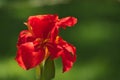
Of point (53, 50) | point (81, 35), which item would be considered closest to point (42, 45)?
point (53, 50)

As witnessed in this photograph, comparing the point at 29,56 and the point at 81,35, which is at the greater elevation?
the point at 29,56

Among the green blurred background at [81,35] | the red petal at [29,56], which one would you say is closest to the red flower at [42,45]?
the red petal at [29,56]

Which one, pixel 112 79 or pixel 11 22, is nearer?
pixel 112 79

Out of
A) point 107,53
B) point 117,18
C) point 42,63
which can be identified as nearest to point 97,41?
point 107,53

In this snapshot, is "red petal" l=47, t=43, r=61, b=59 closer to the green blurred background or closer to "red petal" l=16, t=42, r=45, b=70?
"red petal" l=16, t=42, r=45, b=70

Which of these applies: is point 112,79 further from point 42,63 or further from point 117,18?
point 42,63

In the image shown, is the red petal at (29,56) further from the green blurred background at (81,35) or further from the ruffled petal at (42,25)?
the green blurred background at (81,35)

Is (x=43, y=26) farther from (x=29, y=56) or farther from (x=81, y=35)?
(x=81, y=35)

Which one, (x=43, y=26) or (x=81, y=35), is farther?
(x=81, y=35)
